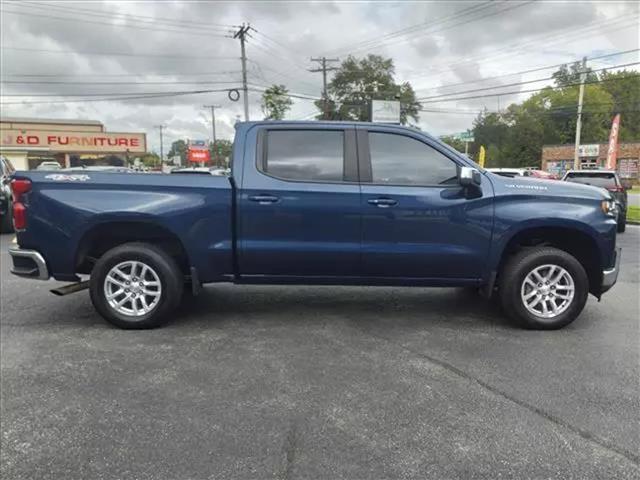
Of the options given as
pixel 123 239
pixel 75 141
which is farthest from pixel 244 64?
pixel 123 239

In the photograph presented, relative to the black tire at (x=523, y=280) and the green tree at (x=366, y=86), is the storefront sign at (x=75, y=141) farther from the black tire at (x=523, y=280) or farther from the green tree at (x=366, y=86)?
the black tire at (x=523, y=280)

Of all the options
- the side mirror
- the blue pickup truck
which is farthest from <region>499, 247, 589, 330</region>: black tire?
the side mirror

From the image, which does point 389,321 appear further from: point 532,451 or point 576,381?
point 532,451

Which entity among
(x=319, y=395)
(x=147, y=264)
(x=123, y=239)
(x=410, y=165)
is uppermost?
(x=410, y=165)

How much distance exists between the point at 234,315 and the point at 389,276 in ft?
5.47

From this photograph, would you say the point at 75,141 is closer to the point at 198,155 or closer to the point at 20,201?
the point at 198,155

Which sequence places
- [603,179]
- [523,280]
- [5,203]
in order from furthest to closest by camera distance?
[603,179] < [5,203] < [523,280]

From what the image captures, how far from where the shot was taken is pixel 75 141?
47.6m

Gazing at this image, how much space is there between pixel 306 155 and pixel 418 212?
1169 millimetres

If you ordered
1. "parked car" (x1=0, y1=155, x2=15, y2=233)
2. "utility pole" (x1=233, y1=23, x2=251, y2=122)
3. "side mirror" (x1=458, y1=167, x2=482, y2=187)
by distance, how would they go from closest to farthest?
"side mirror" (x1=458, y1=167, x2=482, y2=187)
"parked car" (x1=0, y1=155, x2=15, y2=233)
"utility pole" (x1=233, y1=23, x2=251, y2=122)

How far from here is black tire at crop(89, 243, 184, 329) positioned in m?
4.87

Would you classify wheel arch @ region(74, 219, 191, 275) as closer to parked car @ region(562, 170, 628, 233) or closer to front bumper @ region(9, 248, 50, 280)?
front bumper @ region(9, 248, 50, 280)

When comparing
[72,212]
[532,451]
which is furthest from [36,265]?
[532,451]

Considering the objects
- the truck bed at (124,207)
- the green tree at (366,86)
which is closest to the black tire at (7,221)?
the truck bed at (124,207)
